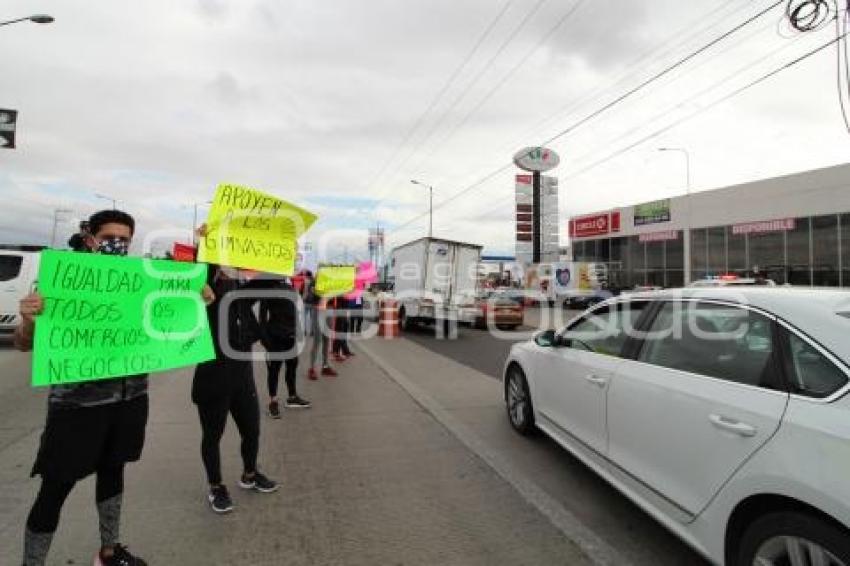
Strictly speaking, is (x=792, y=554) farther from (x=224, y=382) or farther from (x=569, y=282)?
(x=569, y=282)

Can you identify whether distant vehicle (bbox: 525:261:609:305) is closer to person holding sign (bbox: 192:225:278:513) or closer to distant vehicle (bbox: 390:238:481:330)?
distant vehicle (bbox: 390:238:481:330)

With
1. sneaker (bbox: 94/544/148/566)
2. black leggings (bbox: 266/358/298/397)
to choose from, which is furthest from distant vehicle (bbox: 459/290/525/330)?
sneaker (bbox: 94/544/148/566)

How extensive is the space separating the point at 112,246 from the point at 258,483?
7.44 ft

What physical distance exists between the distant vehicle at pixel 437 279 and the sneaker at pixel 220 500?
1571 centimetres

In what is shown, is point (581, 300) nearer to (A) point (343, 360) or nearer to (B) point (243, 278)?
(A) point (343, 360)

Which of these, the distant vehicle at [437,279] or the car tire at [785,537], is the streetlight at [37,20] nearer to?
the distant vehicle at [437,279]

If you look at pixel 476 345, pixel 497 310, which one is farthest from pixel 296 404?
pixel 497 310

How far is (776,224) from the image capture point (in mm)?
30453

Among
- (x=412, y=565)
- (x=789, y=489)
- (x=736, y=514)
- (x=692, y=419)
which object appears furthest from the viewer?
(x=412, y=565)

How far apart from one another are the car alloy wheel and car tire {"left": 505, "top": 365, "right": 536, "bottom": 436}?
11.2 feet

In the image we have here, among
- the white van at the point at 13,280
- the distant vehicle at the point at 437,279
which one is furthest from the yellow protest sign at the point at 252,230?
the distant vehicle at the point at 437,279

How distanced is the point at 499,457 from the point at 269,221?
116 inches

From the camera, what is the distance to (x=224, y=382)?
4.37 meters

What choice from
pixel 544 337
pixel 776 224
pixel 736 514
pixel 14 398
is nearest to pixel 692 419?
pixel 736 514
